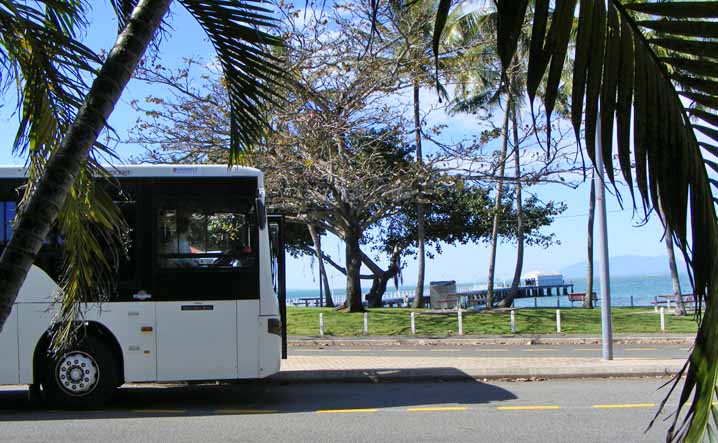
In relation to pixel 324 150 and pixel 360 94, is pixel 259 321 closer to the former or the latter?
pixel 360 94

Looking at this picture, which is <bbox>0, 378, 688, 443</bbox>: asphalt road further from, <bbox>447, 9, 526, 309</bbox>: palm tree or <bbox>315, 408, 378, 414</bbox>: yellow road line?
<bbox>447, 9, 526, 309</bbox>: palm tree

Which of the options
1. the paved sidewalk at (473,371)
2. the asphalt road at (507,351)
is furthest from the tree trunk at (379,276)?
the paved sidewalk at (473,371)

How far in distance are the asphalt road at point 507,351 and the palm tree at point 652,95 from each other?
568 inches

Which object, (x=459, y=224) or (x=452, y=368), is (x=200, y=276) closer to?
(x=452, y=368)

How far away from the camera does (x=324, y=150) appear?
69.2 feet

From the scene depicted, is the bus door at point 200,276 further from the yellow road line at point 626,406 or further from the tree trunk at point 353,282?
the tree trunk at point 353,282

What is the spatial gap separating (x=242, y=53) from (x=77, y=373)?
744 centimetres

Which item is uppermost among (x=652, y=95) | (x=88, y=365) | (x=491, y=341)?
(x=652, y=95)

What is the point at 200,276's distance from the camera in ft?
31.4

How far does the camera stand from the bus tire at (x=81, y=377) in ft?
30.3

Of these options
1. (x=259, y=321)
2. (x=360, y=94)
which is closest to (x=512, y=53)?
(x=259, y=321)

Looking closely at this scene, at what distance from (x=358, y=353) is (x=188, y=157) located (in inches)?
296

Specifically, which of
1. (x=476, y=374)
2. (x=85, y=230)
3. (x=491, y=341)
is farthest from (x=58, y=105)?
(x=491, y=341)

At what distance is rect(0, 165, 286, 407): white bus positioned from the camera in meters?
9.27
